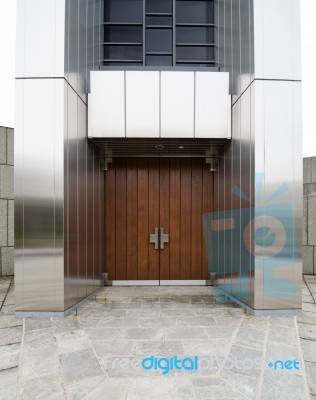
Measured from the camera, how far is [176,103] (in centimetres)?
564

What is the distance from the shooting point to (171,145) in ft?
20.6

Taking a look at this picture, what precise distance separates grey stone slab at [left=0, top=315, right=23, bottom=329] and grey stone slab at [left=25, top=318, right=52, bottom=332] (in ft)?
0.40

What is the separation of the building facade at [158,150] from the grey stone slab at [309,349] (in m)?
1.02

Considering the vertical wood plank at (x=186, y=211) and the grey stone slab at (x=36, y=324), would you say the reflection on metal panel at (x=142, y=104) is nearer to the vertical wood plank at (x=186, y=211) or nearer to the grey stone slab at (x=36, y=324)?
the vertical wood plank at (x=186, y=211)

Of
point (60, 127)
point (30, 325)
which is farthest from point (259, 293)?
point (60, 127)


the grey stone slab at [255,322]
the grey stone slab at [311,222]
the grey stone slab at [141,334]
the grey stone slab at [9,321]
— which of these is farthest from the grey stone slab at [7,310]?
the grey stone slab at [311,222]

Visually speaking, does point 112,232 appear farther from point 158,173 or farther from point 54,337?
point 54,337

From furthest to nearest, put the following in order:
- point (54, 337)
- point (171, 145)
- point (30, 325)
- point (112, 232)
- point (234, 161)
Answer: point (112, 232), point (171, 145), point (234, 161), point (30, 325), point (54, 337)

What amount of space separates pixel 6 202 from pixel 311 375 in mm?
7848

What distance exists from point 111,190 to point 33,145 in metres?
2.75

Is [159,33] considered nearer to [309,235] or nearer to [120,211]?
[120,211]

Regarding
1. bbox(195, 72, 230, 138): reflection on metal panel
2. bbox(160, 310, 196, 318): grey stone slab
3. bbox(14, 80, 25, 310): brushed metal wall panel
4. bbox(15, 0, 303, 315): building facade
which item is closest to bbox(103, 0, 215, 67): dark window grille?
bbox(15, 0, 303, 315): building facade

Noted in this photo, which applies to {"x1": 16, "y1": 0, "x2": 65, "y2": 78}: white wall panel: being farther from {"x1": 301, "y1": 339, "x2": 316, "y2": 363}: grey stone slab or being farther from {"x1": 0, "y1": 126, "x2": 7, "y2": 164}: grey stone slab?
{"x1": 301, "y1": 339, "x2": 316, "y2": 363}: grey stone slab

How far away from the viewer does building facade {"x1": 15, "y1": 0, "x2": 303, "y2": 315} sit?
4773 millimetres
